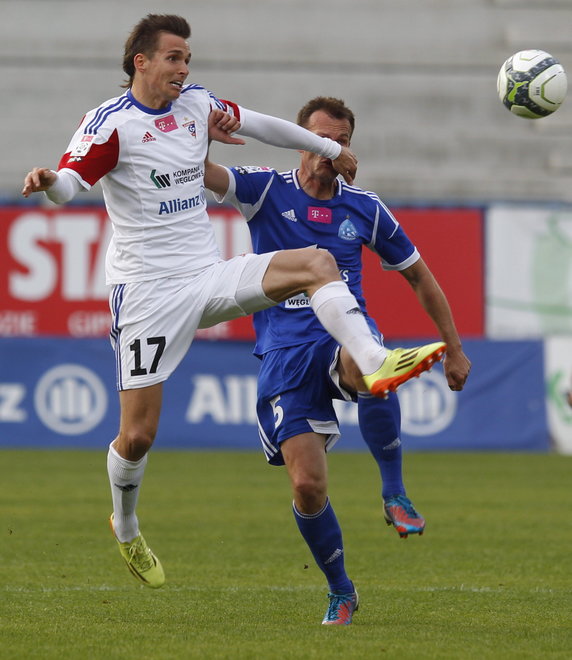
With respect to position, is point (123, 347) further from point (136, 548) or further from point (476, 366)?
point (476, 366)

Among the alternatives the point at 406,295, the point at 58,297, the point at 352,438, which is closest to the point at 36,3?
the point at 58,297

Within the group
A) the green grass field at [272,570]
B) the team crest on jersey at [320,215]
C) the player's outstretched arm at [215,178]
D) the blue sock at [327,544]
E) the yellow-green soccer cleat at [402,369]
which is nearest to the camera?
the yellow-green soccer cleat at [402,369]

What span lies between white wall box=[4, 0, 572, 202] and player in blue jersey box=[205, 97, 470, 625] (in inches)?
634

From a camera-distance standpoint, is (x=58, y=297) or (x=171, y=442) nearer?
(x=171, y=442)

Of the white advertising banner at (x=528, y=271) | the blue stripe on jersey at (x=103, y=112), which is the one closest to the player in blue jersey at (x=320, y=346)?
the blue stripe on jersey at (x=103, y=112)

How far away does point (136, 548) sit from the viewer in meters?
6.64

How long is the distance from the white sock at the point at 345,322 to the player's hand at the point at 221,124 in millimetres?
1177

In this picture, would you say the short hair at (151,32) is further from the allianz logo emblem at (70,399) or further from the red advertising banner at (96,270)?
the red advertising banner at (96,270)

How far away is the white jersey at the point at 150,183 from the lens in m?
6.09

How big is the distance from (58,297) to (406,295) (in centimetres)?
532

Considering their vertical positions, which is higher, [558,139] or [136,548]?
[136,548]

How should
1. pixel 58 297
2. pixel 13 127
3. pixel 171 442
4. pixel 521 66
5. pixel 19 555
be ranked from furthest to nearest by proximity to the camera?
pixel 13 127 < pixel 58 297 < pixel 171 442 < pixel 19 555 < pixel 521 66

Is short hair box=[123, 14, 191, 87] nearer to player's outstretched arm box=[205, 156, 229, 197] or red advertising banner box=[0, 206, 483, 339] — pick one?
player's outstretched arm box=[205, 156, 229, 197]

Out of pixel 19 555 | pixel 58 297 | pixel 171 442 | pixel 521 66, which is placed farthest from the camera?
pixel 58 297
